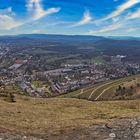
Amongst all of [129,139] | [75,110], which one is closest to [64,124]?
[129,139]

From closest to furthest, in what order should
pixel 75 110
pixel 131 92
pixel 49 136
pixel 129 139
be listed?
pixel 129 139
pixel 49 136
pixel 75 110
pixel 131 92

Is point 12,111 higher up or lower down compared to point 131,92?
higher up

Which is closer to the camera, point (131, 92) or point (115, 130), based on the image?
point (115, 130)

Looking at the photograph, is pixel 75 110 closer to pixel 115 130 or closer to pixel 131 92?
pixel 115 130

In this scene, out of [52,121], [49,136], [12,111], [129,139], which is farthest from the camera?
[12,111]

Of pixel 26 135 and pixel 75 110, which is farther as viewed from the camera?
pixel 75 110

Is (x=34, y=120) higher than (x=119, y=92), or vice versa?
(x=34, y=120)

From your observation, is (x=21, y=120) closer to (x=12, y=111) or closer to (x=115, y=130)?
(x=12, y=111)

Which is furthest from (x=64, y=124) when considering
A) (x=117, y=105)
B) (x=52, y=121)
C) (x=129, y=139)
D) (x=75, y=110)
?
(x=117, y=105)

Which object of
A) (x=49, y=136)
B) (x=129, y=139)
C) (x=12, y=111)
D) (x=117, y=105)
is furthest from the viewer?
(x=117, y=105)
